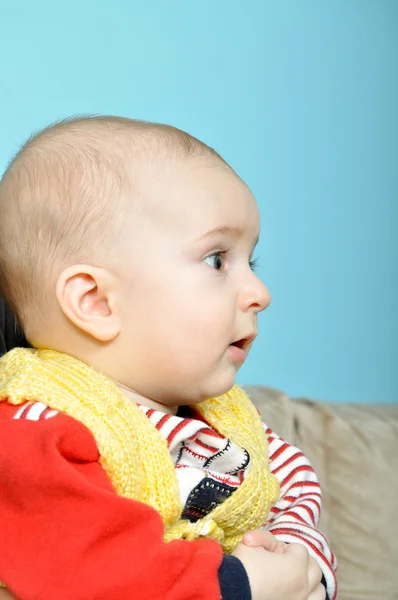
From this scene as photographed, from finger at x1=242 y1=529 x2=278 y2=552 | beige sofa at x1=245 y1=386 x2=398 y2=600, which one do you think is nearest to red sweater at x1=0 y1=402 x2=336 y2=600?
finger at x1=242 y1=529 x2=278 y2=552

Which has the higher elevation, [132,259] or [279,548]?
[132,259]

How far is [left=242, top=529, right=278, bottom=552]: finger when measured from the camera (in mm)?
1030

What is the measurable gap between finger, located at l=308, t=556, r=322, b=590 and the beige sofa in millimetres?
893

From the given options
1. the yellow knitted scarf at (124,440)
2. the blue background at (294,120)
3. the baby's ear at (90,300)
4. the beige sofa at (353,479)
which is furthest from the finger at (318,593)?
the blue background at (294,120)

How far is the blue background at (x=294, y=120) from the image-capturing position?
2.21m

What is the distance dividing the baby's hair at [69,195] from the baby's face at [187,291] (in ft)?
0.11

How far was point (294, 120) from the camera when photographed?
2.52m

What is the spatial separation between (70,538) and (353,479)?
138 centimetres

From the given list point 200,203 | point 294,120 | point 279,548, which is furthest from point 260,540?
point 294,120

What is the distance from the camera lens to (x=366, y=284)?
104 inches

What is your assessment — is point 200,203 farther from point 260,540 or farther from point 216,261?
point 260,540

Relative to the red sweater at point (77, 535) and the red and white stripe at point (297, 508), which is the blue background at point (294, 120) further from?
the red sweater at point (77, 535)

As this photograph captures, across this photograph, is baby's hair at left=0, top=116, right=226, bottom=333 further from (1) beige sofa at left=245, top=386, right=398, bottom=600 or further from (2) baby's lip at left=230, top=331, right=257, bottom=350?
(1) beige sofa at left=245, top=386, right=398, bottom=600

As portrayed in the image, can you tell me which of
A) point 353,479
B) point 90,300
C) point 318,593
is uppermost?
point 90,300
